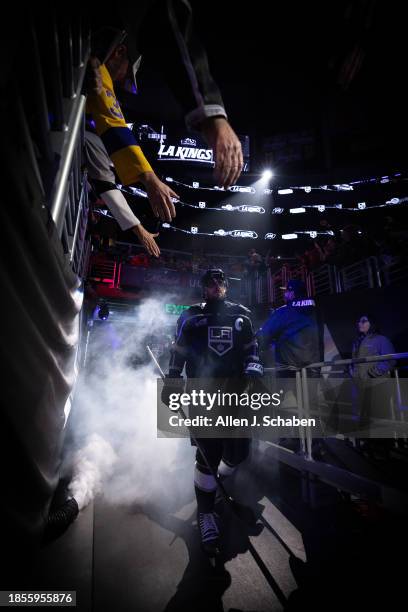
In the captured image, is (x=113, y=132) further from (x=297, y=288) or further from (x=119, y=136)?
(x=297, y=288)

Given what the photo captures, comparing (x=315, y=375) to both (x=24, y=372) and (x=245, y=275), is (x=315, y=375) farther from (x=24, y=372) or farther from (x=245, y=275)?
(x=245, y=275)

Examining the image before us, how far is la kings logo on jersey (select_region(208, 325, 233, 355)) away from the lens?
11.1ft

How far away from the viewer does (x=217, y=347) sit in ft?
11.1

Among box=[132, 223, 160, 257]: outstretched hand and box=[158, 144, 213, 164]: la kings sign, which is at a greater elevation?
box=[158, 144, 213, 164]: la kings sign

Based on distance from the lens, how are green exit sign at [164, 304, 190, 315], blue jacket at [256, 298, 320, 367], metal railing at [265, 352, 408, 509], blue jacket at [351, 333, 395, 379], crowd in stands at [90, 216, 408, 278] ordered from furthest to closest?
green exit sign at [164, 304, 190, 315] → crowd in stands at [90, 216, 408, 278] → blue jacket at [351, 333, 395, 379] → blue jacket at [256, 298, 320, 367] → metal railing at [265, 352, 408, 509]

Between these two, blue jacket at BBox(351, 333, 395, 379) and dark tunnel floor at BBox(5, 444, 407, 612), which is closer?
dark tunnel floor at BBox(5, 444, 407, 612)

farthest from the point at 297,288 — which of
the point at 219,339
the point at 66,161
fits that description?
the point at 66,161

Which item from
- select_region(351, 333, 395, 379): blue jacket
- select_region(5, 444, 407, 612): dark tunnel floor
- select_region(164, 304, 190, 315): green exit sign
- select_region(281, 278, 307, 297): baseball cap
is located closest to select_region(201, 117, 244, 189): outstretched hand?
select_region(5, 444, 407, 612): dark tunnel floor

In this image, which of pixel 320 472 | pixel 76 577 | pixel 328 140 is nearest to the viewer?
pixel 76 577

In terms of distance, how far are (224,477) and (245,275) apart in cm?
1331

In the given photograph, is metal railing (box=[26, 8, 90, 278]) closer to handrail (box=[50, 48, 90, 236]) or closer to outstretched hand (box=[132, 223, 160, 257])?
handrail (box=[50, 48, 90, 236])

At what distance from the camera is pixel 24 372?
2.04 ft

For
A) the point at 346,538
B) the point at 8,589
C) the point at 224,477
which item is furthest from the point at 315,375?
the point at 8,589

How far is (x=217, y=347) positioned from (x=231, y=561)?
1.93 metres
